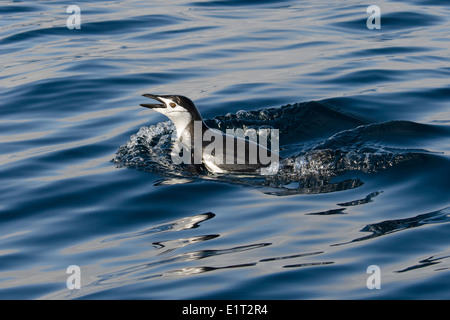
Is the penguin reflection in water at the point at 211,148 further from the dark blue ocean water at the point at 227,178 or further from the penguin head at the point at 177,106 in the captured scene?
the dark blue ocean water at the point at 227,178

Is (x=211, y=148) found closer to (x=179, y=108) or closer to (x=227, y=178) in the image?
(x=227, y=178)

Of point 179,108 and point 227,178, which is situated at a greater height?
point 179,108

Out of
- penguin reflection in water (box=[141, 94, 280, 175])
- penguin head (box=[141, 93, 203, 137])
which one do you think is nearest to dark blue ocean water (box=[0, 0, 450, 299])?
penguin reflection in water (box=[141, 94, 280, 175])

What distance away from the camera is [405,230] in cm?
802

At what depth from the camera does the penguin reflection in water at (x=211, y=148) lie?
392 inches

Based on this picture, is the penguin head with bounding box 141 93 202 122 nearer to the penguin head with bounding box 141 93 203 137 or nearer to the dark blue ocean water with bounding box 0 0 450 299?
the penguin head with bounding box 141 93 203 137

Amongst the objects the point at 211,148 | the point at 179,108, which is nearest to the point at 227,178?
the point at 211,148

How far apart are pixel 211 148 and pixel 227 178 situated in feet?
2.04

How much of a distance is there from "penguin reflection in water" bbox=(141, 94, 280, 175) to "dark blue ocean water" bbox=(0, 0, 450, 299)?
225 mm

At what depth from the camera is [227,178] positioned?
992 cm

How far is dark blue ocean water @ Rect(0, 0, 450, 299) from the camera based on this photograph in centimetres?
732

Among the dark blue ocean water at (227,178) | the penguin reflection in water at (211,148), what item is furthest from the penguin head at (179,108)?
the dark blue ocean water at (227,178)

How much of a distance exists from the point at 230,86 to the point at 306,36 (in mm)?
4047

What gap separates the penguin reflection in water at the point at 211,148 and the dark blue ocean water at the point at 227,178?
225 mm
